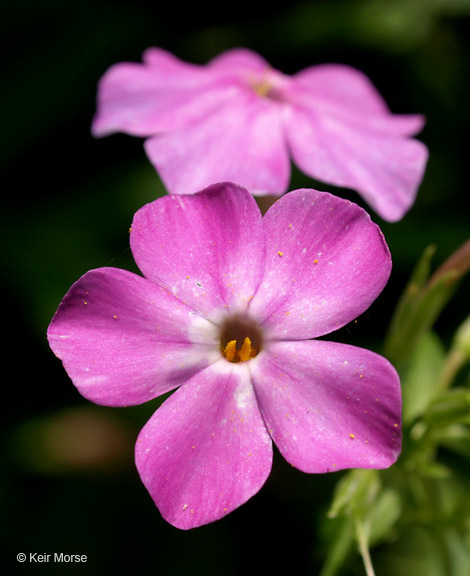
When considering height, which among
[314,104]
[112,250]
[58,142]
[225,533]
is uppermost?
[314,104]

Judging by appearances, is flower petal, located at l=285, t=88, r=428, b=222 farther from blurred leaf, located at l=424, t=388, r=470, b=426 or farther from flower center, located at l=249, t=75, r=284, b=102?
blurred leaf, located at l=424, t=388, r=470, b=426

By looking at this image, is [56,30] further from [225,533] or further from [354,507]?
[354,507]

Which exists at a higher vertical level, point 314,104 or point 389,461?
point 314,104

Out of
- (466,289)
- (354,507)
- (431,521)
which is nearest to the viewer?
(354,507)

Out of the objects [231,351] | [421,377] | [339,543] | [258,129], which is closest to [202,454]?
[231,351]

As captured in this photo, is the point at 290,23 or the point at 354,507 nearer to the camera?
the point at 354,507

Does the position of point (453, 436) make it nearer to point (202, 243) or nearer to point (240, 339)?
point (240, 339)

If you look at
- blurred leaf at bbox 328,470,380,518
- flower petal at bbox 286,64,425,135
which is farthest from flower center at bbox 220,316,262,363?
flower petal at bbox 286,64,425,135

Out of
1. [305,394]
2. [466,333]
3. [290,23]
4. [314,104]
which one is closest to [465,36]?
[290,23]
